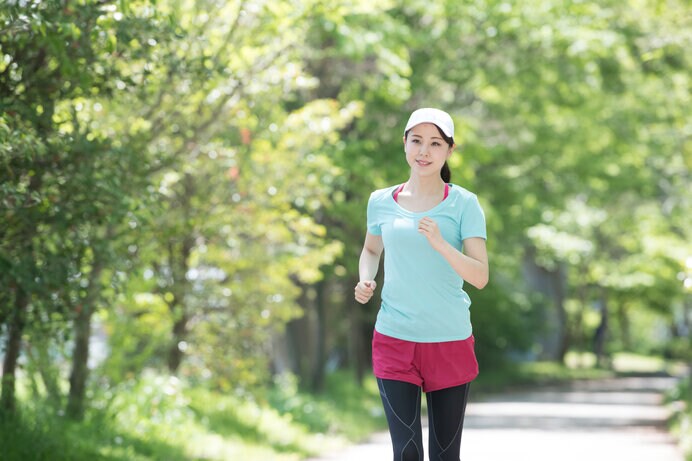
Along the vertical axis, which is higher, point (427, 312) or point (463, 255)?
point (463, 255)

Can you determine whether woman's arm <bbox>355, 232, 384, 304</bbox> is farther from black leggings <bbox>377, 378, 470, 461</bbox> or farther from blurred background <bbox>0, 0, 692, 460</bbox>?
blurred background <bbox>0, 0, 692, 460</bbox>

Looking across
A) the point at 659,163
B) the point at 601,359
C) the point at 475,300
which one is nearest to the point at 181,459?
the point at 659,163

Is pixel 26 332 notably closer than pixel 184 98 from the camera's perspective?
Yes

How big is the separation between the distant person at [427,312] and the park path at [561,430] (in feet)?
24.8

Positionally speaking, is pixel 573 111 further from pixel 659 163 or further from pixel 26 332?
pixel 26 332

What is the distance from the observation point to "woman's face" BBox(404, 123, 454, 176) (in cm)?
529

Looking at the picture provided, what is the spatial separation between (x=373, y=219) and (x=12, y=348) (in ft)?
14.8

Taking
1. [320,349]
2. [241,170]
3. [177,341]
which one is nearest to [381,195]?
[241,170]

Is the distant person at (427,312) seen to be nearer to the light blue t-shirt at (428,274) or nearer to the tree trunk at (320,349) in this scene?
the light blue t-shirt at (428,274)

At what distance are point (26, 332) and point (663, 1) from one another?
30.8 ft

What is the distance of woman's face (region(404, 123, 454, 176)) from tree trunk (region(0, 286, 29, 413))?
3.42 m

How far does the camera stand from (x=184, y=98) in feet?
30.7

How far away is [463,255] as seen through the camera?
5.05 m

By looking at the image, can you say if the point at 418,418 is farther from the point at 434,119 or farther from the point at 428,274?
the point at 434,119
